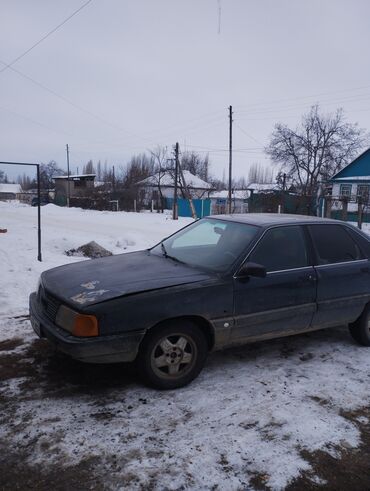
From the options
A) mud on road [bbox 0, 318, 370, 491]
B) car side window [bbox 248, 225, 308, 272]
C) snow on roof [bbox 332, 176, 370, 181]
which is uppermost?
snow on roof [bbox 332, 176, 370, 181]

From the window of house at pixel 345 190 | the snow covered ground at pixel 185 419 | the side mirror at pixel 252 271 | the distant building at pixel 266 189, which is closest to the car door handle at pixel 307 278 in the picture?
the side mirror at pixel 252 271

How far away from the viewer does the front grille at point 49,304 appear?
12.2 feet

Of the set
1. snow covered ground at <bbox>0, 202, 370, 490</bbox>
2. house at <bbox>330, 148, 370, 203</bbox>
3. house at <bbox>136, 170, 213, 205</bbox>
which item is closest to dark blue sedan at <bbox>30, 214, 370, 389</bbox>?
snow covered ground at <bbox>0, 202, 370, 490</bbox>

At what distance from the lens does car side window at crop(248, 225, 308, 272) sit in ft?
13.8

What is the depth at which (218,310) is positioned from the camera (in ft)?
12.4

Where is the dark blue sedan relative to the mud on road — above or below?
above

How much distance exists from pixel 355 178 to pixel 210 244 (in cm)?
3431

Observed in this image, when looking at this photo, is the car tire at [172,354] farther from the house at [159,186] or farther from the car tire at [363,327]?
the house at [159,186]

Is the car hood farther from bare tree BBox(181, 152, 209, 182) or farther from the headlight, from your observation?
bare tree BBox(181, 152, 209, 182)

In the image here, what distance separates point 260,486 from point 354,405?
140cm

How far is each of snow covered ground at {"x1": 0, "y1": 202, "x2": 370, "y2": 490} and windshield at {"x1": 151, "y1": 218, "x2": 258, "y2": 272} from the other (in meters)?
1.08

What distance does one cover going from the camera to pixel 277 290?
4.14m

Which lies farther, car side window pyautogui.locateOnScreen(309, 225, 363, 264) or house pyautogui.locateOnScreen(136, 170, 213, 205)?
house pyautogui.locateOnScreen(136, 170, 213, 205)

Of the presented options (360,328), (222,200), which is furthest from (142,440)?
(222,200)
